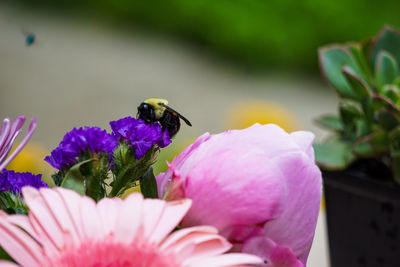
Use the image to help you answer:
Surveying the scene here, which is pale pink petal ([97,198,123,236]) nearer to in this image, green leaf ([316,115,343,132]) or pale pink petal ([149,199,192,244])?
pale pink petal ([149,199,192,244])

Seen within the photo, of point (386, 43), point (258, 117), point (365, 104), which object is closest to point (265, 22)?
point (258, 117)

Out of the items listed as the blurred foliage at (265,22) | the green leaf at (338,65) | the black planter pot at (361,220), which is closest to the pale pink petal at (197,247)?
the black planter pot at (361,220)

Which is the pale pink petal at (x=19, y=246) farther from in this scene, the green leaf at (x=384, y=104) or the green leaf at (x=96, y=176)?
the green leaf at (x=384, y=104)

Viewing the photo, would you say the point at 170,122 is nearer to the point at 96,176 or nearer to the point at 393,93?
the point at 96,176

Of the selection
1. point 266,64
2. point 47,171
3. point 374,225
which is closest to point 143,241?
point 47,171

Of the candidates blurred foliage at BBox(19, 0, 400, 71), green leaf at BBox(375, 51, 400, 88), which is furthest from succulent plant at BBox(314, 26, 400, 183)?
blurred foliage at BBox(19, 0, 400, 71)

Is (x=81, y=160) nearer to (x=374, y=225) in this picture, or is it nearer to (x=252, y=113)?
(x=374, y=225)
